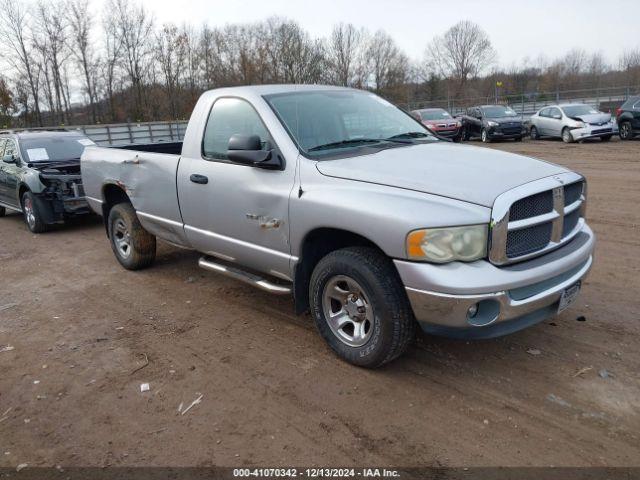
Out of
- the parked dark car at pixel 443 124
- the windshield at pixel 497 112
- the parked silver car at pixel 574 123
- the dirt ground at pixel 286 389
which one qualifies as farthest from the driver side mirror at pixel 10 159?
the windshield at pixel 497 112

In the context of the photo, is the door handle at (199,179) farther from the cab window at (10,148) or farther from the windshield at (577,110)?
the windshield at (577,110)

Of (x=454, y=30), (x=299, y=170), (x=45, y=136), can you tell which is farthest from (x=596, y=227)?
(x=454, y=30)

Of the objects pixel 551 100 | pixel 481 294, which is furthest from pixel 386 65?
pixel 481 294

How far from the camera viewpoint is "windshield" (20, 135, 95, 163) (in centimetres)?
920

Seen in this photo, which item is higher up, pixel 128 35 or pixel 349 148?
pixel 128 35

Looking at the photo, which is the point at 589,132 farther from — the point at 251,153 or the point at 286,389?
the point at 286,389

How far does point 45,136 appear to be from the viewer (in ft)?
31.8

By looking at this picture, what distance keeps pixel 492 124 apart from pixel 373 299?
20686 mm

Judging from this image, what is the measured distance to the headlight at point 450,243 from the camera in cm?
299

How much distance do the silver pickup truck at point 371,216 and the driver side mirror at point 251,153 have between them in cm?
1

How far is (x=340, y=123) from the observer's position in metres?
4.31

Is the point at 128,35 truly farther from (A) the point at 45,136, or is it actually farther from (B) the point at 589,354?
(B) the point at 589,354

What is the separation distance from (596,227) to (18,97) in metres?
45.5

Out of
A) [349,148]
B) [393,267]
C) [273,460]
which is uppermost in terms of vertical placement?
[349,148]
